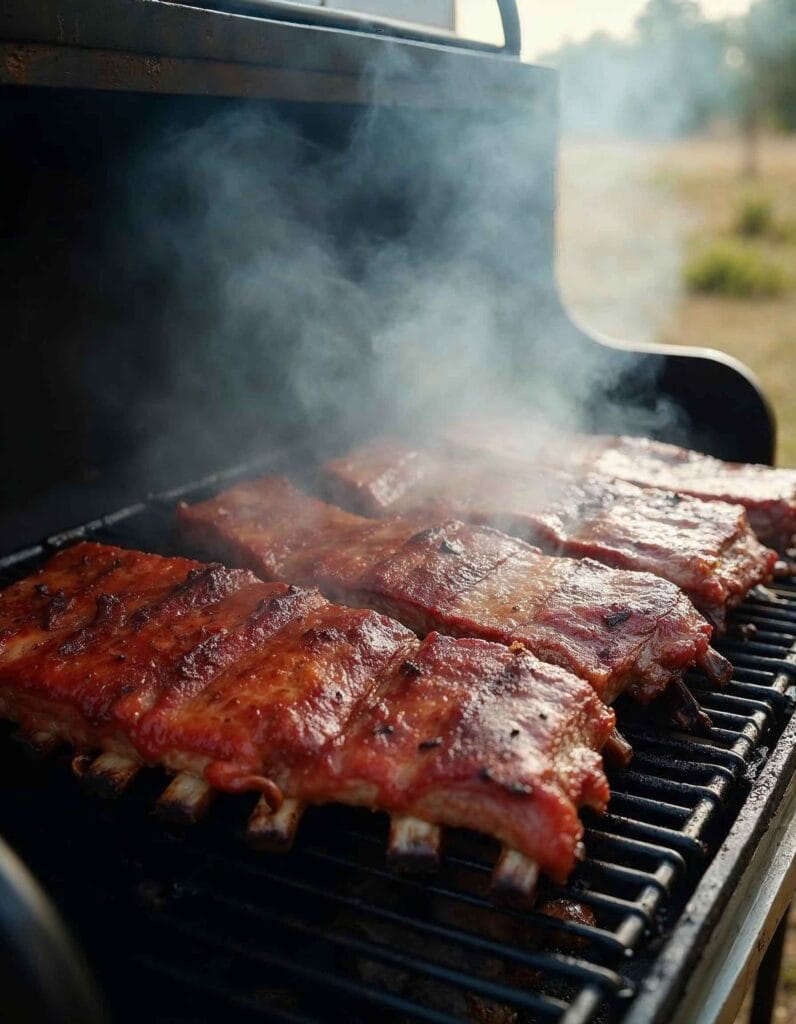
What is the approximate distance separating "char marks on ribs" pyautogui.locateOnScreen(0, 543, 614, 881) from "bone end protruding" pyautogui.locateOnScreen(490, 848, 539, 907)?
32mm

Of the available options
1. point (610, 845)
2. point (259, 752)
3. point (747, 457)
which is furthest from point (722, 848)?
point (747, 457)

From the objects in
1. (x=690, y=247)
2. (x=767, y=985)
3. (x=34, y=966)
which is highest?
(x=690, y=247)

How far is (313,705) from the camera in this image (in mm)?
2301

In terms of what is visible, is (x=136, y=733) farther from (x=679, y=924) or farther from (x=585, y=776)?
(x=679, y=924)

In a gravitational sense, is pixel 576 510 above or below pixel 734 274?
above

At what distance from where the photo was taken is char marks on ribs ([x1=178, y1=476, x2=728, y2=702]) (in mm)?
2682

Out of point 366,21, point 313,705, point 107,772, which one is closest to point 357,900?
point 313,705

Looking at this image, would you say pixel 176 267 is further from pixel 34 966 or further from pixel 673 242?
pixel 673 242

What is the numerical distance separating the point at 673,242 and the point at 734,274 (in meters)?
4.99

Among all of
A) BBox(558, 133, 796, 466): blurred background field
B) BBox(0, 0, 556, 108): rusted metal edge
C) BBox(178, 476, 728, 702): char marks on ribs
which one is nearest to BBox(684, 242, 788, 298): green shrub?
BBox(558, 133, 796, 466): blurred background field

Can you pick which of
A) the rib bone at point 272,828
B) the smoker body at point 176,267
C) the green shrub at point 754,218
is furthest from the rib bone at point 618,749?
the green shrub at point 754,218

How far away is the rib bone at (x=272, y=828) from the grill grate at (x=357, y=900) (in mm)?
67

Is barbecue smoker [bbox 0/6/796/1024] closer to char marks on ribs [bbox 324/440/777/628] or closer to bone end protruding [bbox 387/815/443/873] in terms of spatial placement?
bone end protruding [bbox 387/815/443/873]

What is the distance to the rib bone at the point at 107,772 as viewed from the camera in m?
2.31
